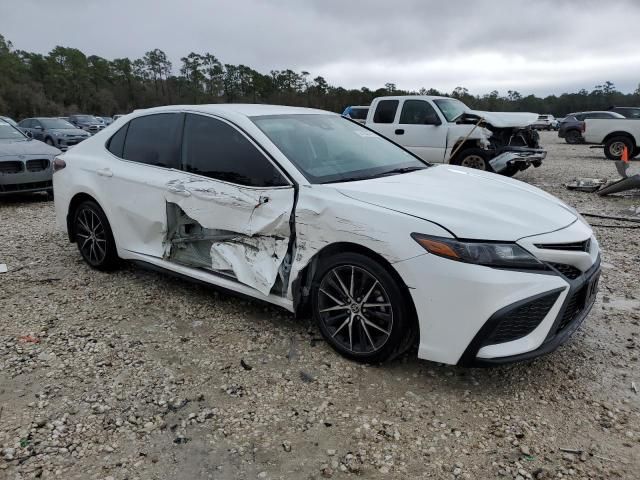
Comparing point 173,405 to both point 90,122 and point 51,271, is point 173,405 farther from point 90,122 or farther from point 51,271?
point 90,122

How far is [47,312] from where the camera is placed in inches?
157

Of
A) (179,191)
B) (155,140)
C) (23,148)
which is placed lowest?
(179,191)

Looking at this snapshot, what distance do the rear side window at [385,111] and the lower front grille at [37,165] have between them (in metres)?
7.08

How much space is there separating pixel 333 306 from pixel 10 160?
25.6ft

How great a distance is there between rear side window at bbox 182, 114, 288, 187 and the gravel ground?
1.13 m

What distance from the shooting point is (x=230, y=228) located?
3.58 m

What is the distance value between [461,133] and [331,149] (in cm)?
755

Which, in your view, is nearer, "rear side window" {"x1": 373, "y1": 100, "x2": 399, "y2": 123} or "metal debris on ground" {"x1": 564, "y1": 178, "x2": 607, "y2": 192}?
"metal debris on ground" {"x1": 564, "y1": 178, "x2": 607, "y2": 192}

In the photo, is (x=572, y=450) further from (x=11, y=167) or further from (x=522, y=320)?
(x=11, y=167)

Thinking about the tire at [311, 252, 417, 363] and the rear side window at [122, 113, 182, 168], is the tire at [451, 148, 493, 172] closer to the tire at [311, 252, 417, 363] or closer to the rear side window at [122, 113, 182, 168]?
the rear side window at [122, 113, 182, 168]

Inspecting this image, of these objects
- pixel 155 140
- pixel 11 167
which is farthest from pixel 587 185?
pixel 11 167

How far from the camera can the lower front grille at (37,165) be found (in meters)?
8.71

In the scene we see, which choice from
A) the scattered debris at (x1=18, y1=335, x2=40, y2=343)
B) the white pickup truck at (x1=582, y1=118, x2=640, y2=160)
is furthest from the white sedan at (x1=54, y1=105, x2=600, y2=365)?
the white pickup truck at (x1=582, y1=118, x2=640, y2=160)

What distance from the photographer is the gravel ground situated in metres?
2.33
